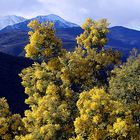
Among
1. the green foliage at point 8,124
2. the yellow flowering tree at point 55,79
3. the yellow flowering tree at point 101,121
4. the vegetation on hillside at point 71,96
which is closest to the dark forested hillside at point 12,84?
the green foliage at point 8,124

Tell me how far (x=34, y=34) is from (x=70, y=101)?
5.27 metres

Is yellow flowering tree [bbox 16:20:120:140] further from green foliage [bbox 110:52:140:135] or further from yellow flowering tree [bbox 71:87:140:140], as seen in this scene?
green foliage [bbox 110:52:140:135]

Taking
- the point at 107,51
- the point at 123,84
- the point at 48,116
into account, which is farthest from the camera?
the point at 123,84

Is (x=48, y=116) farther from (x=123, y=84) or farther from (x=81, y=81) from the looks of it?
(x=123, y=84)

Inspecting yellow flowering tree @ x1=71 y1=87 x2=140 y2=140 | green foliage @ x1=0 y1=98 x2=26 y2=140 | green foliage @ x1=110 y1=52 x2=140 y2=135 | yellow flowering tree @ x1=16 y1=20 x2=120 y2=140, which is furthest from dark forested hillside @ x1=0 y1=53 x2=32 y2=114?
yellow flowering tree @ x1=71 y1=87 x2=140 y2=140

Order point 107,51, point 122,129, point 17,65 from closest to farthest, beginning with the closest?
point 122,129, point 107,51, point 17,65

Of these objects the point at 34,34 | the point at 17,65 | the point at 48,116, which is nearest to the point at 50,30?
the point at 34,34

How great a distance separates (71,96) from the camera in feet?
96.8

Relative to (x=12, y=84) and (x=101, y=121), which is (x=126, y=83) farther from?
(x=12, y=84)

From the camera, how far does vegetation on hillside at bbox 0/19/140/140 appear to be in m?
24.4

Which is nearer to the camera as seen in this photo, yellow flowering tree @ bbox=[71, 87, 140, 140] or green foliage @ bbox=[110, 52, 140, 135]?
yellow flowering tree @ bbox=[71, 87, 140, 140]

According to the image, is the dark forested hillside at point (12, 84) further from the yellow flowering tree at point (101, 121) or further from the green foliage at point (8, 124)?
the yellow flowering tree at point (101, 121)

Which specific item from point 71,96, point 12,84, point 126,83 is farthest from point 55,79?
point 12,84

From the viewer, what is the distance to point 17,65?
627 feet
